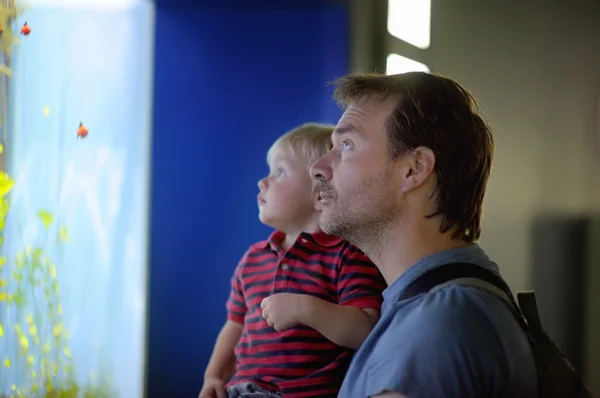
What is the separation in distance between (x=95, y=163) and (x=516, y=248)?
4.26 ft

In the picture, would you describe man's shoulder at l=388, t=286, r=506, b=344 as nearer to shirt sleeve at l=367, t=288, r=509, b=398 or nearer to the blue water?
shirt sleeve at l=367, t=288, r=509, b=398

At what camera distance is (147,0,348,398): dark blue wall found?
223cm

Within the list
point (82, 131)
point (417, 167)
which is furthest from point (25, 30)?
point (417, 167)

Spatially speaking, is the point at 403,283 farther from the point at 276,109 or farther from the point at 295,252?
the point at 276,109

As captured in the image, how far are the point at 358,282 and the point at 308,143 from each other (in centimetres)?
35

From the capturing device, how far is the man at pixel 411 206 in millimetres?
947

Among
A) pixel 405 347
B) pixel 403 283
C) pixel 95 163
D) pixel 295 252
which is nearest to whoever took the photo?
pixel 405 347

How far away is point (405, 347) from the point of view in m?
0.94

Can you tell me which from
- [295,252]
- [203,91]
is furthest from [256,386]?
[203,91]

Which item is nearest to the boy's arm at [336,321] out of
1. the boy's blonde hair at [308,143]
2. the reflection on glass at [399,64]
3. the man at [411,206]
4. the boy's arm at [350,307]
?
the boy's arm at [350,307]

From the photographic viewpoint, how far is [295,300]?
1.28 metres

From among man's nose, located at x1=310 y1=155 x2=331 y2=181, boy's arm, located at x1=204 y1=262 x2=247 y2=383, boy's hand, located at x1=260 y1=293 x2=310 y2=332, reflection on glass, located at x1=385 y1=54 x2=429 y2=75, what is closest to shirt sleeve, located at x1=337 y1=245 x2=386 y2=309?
boy's hand, located at x1=260 y1=293 x2=310 y2=332

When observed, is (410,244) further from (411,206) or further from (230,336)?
(230,336)

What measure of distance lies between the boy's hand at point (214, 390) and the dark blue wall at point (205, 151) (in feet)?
2.10
